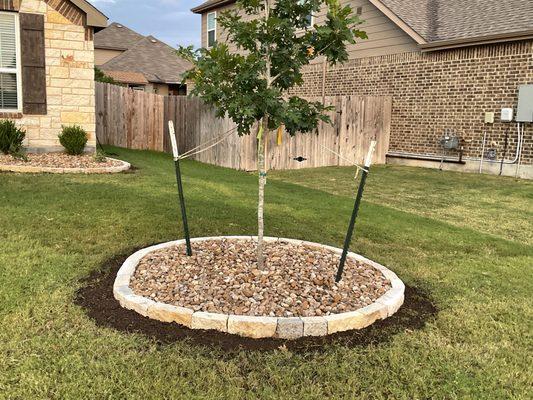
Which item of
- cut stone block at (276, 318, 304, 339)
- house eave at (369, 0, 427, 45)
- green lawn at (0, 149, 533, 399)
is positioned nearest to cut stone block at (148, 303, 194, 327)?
green lawn at (0, 149, 533, 399)

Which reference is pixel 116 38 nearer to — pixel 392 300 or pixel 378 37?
pixel 378 37

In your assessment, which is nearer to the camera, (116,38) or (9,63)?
(9,63)

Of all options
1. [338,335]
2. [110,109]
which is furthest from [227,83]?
[110,109]

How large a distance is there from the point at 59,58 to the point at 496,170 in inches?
452

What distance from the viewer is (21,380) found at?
8.85 feet

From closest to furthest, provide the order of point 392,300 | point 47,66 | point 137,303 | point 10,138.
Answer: point 137,303 → point 392,300 → point 10,138 → point 47,66

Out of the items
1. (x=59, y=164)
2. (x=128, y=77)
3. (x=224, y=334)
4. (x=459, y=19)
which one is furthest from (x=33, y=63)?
(x=128, y=77)

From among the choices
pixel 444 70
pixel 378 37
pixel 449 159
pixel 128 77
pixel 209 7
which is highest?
pixel 209 7

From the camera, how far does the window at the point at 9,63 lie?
10.1m

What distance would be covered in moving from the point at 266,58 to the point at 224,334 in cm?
231

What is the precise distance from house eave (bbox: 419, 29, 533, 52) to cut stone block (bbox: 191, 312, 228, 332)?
11.9 meters

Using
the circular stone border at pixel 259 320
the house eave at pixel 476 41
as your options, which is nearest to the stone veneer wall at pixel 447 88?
the house eave at pixel 476 41

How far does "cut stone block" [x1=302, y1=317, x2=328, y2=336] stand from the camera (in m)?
3.43

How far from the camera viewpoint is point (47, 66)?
34.1ft
